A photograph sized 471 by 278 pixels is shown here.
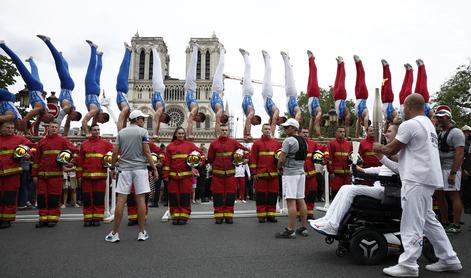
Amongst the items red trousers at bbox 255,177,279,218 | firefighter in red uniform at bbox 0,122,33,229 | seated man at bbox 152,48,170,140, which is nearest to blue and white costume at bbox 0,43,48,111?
firefighter in red uniform at bbox 0,122,33,229

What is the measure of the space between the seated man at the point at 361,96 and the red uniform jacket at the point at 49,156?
369 inches

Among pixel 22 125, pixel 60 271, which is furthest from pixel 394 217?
pixel 22 125

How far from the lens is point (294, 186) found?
6602mm

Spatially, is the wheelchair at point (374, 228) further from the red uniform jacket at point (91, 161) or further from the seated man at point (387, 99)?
the seated man at point (387, 99)

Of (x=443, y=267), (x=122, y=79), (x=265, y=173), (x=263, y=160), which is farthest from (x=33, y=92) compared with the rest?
(x=443, y=267)

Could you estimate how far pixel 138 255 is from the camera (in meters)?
5.20

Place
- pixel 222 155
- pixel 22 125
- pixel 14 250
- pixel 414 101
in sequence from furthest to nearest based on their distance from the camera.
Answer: pixel 22 125
pixel 222 155
pixel 14 250
pixel 414 101

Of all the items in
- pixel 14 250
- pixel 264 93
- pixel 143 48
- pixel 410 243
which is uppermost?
pixel 143 48

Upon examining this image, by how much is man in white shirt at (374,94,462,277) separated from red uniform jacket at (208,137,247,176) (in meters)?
4.57

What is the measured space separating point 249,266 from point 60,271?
2.08m

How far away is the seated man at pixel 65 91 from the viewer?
1075cm

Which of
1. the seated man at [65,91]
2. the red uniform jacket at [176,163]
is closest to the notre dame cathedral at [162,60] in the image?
the seated man at [65,91]

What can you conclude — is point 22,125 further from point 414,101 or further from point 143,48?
point 143,48

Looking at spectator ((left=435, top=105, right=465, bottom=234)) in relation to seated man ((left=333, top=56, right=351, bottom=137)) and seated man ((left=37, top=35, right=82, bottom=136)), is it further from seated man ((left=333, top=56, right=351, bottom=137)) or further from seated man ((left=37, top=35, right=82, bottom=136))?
seated man ((left=37, top=35, right=82, bottom=136))
